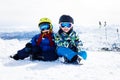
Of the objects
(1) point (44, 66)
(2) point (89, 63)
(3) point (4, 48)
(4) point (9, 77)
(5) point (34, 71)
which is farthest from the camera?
(3) point (4, 48)

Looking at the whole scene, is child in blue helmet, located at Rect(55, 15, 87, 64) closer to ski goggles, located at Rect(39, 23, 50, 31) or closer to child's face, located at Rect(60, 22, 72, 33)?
child's face, located at Rect(60, 22, 72, 33)

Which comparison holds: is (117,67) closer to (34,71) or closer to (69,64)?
(69,64)

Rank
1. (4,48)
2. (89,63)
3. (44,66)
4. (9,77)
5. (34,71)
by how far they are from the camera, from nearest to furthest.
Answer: (9,77) < (34,71) < (44,66) < (89,63) < (4,48)

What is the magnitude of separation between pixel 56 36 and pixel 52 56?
0.58m

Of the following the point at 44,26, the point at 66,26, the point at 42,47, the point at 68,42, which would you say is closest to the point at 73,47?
the point at 68,42

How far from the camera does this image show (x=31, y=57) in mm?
11031

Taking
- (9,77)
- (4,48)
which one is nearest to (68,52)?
(9,77)

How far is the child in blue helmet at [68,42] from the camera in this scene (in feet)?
34.5

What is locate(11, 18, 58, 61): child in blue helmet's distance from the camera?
1095cm

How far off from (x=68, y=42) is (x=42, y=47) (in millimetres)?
840

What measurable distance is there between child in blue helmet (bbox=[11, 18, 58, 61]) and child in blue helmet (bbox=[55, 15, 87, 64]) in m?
0.32

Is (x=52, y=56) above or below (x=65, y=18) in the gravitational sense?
below

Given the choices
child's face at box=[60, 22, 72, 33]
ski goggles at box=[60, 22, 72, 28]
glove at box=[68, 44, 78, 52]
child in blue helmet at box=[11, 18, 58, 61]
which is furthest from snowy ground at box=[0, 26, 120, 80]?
ski goggles at box=[60, 22, 72, 28]

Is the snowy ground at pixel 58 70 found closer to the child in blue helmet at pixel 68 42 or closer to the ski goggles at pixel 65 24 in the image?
the child in blue helmet at pixel 68 42
